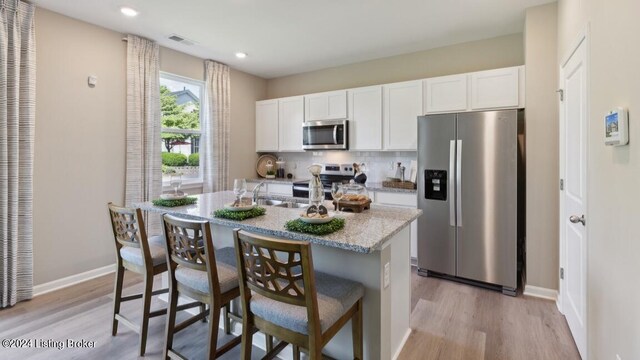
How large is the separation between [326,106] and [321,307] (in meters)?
3.52

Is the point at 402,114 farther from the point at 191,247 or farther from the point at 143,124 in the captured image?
the point at 143,124

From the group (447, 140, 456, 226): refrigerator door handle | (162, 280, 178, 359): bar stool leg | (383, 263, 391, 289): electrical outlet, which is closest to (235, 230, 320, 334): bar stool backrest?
(383, 263, 391, 289): electrical outlet

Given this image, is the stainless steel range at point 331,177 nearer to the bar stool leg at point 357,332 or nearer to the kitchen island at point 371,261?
the kitchen island at point 371,261

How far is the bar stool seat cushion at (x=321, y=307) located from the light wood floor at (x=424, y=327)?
82cm

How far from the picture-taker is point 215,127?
4.47 metres

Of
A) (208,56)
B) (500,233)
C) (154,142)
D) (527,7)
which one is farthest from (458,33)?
(154,142)

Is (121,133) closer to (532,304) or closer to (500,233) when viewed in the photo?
(500,233)

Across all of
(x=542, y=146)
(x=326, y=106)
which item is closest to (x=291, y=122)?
(x=326, y=106)

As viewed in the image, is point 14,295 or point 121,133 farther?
point 121,133

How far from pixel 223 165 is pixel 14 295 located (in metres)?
2.62

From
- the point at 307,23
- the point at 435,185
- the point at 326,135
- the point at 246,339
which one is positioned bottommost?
the point at 246,339

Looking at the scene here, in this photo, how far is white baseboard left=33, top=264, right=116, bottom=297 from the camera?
2.94 m

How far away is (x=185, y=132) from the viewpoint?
4.29 meters

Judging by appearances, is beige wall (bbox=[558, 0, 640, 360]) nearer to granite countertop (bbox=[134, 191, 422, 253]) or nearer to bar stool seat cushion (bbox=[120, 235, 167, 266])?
granite countertop (bbox=[134, 191, 422, 253])
